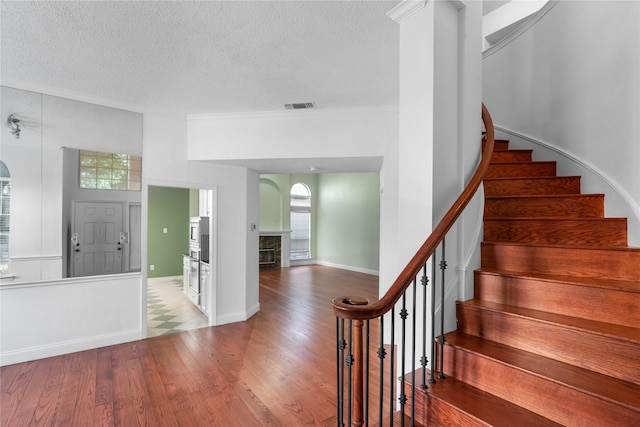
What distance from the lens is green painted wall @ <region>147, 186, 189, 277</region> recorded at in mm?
7504

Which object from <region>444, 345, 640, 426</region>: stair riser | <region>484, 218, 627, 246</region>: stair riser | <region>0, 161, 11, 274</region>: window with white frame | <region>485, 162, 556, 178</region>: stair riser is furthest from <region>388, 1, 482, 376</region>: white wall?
<region>0, 161, 11, 274</region>: window with white frame

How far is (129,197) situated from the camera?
150 inches

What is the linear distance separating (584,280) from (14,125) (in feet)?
16.2

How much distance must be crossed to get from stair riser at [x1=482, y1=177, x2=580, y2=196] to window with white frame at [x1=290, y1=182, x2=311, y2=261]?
762 cm

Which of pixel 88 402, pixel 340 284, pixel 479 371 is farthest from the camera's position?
pixel 340 284

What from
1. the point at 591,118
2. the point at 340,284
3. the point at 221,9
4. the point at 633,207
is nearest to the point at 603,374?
the point at 633,207

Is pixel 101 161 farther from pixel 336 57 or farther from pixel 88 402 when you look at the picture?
pixel 336 57

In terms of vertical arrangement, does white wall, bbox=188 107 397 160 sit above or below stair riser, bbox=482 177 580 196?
above

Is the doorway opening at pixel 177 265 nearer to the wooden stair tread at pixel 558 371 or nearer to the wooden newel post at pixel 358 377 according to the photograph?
the wooden newel post at pixel 358 377

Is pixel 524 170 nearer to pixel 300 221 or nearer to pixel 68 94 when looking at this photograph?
pixel 68 94

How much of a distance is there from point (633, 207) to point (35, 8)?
4.43 meters

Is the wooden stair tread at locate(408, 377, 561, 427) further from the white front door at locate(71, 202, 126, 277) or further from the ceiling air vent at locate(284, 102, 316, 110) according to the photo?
→ the white front door at locate(71, 202, 126, 277)

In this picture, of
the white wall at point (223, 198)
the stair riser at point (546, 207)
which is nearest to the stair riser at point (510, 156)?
the stair riser at point (546, 207)

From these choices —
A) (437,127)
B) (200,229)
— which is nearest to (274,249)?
(200,229)
